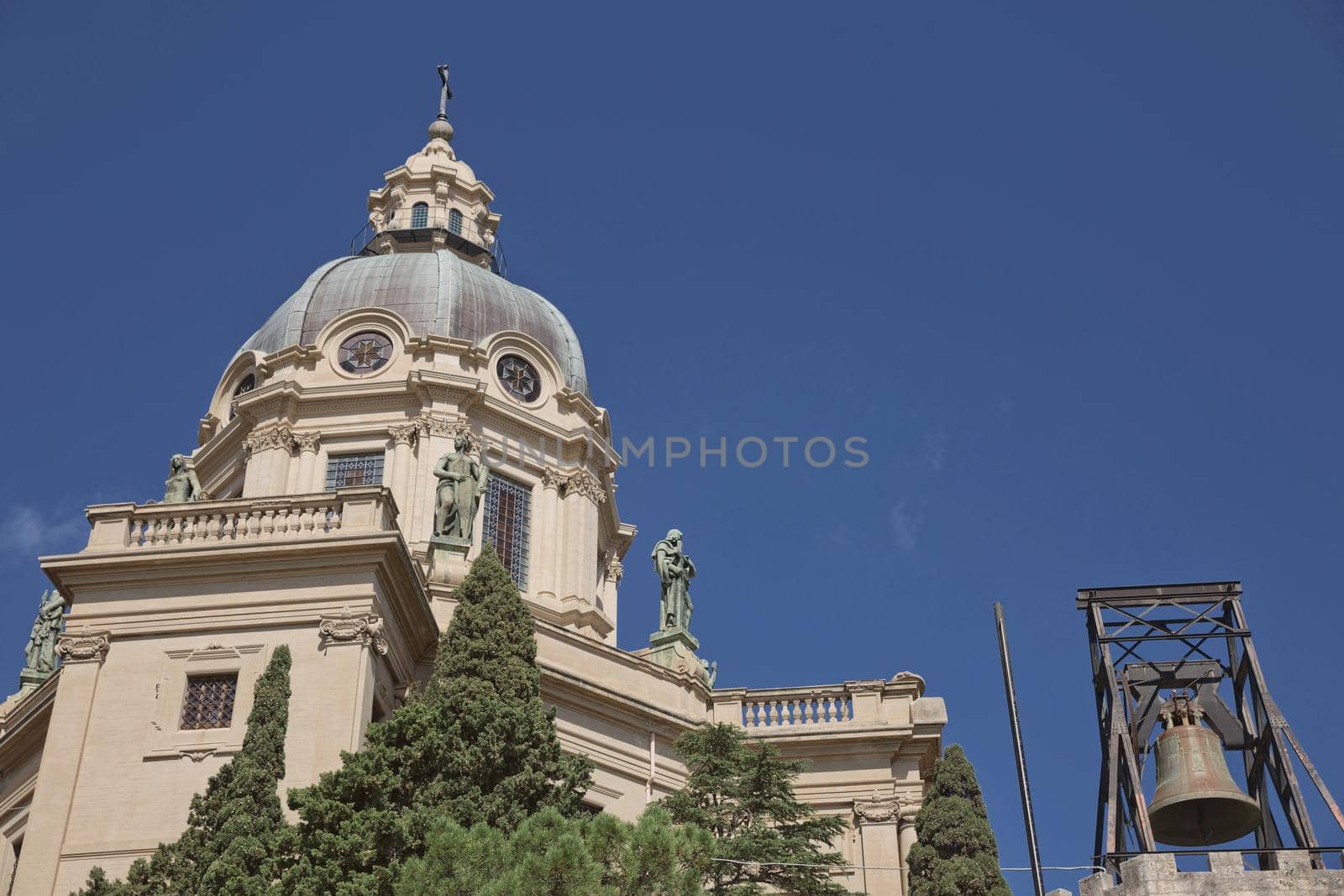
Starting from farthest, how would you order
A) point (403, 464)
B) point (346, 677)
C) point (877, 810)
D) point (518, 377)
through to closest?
point (518, 377), point (403, 464), point (877, 810), point (346, 677)

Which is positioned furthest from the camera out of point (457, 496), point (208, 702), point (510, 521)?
point (510, 521)

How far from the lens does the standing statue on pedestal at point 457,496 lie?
35.9m

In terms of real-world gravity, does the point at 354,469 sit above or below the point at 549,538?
above

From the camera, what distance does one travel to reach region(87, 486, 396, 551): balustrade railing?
3052 cm

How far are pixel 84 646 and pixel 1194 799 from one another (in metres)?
17.5

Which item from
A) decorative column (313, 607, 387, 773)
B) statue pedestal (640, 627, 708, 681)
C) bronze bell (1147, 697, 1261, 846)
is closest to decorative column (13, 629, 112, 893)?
decorative column (313, 607, 387, 773)

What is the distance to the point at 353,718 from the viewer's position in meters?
28.2

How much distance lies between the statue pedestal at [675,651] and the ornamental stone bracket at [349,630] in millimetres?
9140

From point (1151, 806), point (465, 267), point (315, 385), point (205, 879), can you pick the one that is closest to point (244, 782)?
point (205, 879)

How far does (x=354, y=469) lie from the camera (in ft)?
143

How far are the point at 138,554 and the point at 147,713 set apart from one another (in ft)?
9.13

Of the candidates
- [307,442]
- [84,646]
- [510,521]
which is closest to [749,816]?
[84,646]

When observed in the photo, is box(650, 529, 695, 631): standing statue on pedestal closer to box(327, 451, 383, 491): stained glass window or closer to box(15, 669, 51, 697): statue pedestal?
box(327, 451, 383, 491): stained glass window

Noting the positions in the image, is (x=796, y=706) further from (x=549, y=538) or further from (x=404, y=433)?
(x=404, y=433)
